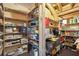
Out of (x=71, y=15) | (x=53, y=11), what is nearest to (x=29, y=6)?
(x=53, y=11)

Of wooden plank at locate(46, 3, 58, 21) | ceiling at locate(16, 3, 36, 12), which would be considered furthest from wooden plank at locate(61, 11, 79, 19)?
ceiling at locate(16, 3, 36, 12)

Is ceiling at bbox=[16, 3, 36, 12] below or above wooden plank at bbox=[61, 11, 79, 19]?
above

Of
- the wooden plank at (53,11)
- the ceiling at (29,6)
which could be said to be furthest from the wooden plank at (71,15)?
the ceiling at (29,6)

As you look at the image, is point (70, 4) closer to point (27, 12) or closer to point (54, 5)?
point (54, 5)

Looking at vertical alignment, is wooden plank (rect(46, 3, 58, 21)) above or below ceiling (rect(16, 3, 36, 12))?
below

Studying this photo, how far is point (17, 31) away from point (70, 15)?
67 centimetres

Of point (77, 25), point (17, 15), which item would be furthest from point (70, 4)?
point (17, 15)

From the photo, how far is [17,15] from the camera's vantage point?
6.28ft

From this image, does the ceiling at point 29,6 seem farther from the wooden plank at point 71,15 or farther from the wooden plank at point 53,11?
the wooden plank at point 71,15

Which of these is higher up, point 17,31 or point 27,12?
point 27,12

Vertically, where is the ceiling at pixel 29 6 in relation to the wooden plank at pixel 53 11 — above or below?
above

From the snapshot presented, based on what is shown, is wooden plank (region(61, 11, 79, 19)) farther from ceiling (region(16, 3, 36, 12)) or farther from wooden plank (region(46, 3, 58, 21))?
ceiling (region(16, 3, 36, 12))

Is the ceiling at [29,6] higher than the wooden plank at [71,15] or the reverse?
higher

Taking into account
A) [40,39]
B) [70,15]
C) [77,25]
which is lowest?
[40,39]
